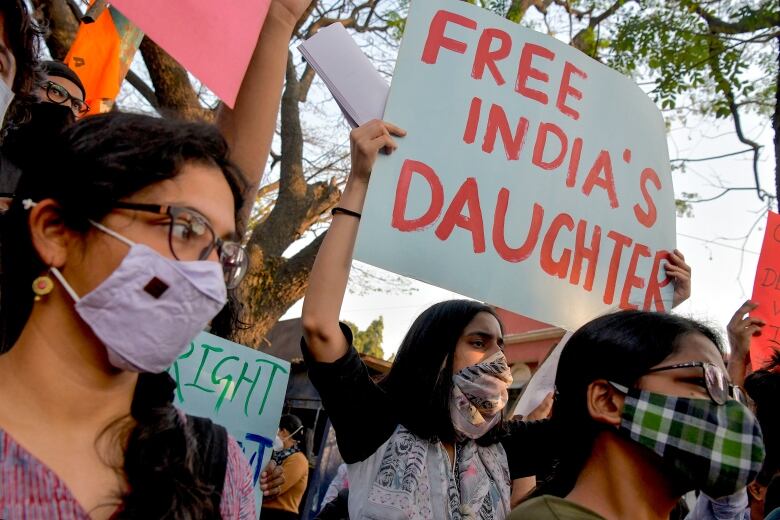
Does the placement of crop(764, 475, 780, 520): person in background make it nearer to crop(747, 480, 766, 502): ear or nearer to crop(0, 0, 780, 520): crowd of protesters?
crop(0, 0, 780, 520): crowd of protesters

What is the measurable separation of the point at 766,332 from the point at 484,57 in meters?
2.06

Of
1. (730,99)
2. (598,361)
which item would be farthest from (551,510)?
(730,99)

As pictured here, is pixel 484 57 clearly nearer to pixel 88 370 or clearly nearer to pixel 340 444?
pixel 340 444

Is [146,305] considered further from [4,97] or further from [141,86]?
[141,86]

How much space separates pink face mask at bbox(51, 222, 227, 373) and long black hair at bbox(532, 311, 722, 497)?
109 centimetres

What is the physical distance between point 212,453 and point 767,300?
312 centimetres

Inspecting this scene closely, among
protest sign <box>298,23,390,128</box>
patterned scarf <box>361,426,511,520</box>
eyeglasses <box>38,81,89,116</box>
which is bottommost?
patterned scarf <box>361,426,511,520</box>

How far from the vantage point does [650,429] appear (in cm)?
179

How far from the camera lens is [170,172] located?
1.36 meters

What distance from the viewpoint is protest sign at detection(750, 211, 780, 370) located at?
136 inches

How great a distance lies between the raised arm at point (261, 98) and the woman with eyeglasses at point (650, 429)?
1045 millimetres

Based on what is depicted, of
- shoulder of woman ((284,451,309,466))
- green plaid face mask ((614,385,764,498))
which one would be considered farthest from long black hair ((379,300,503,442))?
shoulder of woman ((284,451,309,466))

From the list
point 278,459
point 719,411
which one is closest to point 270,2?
point 719,411

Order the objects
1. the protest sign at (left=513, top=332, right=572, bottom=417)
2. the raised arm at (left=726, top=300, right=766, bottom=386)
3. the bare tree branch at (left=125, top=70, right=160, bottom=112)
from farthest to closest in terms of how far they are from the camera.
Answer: the bare tree branch at (left=125, top=70, right=160, bottom=112)
the raised arm at (left=726, top=300, right=766, bottom=386)
the protest sign at (left=513, top=332, right=572, bottom=417)
